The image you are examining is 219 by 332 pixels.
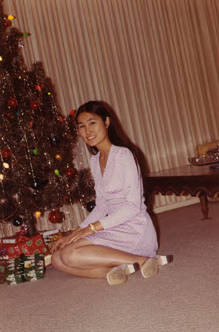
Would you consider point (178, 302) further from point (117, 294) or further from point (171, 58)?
point (171, 58)

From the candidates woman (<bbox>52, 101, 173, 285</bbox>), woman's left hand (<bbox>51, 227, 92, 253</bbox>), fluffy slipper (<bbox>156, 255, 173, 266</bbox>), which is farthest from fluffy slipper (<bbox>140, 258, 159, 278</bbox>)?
woman's left hand (<bbox>51, 227, 92, 253</bbox>)

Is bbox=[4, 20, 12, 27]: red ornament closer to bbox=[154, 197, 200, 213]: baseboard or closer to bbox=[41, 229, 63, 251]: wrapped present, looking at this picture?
bbox=[41, 229, 63, 251]: wrapped present

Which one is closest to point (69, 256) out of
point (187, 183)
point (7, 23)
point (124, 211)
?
point (124, 211)

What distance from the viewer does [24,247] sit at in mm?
3650

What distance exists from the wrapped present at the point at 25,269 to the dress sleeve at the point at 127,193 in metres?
0.84

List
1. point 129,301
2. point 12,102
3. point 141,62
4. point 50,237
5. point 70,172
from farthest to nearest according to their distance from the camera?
1. point 141,62
2. point 70,172
3. point 12,102
4. point 50,237
5. point 129,301

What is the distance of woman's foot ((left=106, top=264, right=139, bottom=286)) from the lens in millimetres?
2564

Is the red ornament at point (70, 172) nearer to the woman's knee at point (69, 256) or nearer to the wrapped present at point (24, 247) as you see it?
the wrapped present at point (24, 247)

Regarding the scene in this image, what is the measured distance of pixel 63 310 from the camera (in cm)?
231

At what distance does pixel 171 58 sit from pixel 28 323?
472 centimetres

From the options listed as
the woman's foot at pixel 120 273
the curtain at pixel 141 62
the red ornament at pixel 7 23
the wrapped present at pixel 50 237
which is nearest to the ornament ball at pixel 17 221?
the wrapped present at pixel 50 237

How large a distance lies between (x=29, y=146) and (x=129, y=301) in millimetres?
2519

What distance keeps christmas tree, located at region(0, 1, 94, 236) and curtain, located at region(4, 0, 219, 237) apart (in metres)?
0.72

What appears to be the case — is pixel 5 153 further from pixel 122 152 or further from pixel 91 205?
pixel 122 152
